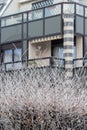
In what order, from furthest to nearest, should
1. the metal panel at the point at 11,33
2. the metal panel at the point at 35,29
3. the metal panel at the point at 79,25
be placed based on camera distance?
the metal panel at the point at 11,33 < the metal panel at the point at 35,29 < the metal panel at the point at 79,25

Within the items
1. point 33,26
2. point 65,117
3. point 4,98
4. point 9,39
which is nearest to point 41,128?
point 65,117

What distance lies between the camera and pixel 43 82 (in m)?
9.24

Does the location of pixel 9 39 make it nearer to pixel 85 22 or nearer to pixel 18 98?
pixel 85 22

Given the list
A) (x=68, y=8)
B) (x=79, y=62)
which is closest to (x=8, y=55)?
(x=68, y=8)

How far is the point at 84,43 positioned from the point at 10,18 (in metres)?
4.94

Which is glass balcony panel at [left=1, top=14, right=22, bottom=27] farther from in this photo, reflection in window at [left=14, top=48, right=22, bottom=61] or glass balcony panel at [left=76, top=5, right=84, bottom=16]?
glass balcony panel at [left=76, top=5, right=84, bottom=16]

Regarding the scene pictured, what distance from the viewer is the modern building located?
20.4 metres

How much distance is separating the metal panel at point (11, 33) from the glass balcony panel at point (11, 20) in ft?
1.00

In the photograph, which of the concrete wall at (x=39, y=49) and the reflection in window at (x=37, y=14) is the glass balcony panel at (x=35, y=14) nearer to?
the reflection in window at (x=37, y=14)

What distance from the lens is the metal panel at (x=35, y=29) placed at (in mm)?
21500

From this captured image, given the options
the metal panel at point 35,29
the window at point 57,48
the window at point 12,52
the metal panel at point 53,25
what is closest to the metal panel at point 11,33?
the window at point 12,52

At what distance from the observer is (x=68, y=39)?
67.4 ft

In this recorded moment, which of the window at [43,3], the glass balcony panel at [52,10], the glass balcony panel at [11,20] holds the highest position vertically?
the window at [43,3]

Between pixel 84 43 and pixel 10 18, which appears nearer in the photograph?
pixel 84 43
